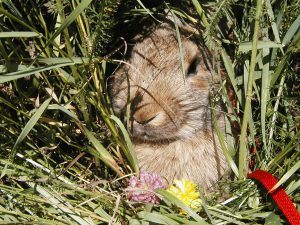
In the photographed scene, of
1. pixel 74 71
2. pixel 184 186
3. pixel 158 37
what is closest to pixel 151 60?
pixel 158 37

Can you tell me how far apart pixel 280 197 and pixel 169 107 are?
0.69m

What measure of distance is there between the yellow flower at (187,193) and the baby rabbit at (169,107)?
0.88 ft

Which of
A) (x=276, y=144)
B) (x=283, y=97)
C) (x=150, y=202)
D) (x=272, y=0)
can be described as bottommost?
(x=150, y=202)

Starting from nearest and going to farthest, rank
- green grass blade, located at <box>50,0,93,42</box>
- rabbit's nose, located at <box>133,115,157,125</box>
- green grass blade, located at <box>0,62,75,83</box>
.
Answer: green grass blade, located at <box>50,0,93,42</box> → green grass blade, located at <box>0,62,75,83</box> → rabbit's nose, located at <box>133,115,157,125</box>

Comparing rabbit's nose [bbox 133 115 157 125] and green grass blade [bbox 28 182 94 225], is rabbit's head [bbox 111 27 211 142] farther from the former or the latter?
green grass blade [bbox 28 182 94 225]

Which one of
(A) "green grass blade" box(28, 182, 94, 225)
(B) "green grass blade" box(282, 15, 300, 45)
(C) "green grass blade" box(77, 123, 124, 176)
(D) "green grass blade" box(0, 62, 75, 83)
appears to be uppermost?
(B) "green grass blade" box(282, 15, 300, 45)

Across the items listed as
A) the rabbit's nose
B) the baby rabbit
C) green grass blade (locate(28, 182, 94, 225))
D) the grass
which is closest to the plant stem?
the grass

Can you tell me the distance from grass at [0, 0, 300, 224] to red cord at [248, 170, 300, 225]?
0.20 feet

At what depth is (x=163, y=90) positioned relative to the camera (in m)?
2.81

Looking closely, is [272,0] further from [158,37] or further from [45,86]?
[45,86]

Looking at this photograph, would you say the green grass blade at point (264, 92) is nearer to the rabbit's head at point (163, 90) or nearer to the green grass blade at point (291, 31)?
the green grass blade at point (291, 31)

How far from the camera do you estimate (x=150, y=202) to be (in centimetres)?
264

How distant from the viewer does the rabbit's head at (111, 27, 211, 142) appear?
2.76 metres

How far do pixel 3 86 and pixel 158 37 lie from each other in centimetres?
89
